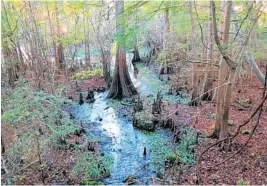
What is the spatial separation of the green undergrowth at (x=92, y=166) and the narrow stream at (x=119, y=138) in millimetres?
164

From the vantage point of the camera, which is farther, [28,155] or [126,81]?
[126,81]

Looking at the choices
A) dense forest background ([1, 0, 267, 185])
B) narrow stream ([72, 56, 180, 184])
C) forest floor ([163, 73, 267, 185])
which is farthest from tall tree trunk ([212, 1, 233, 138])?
narrow stream ([72, 56, 180, 184])

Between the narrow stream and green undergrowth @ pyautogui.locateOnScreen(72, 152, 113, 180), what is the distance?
0.16 metres

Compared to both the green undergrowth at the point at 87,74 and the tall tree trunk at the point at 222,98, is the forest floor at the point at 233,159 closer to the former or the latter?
the tall tree trunk at the point at 222,98

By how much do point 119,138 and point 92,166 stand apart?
7.13ft

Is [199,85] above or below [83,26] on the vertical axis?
→ below

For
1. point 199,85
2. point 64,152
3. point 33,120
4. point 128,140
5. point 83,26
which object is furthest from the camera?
point 83,26

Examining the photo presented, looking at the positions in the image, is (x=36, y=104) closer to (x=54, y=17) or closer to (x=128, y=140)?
(x=128, y=140)

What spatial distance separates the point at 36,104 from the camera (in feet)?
19.9

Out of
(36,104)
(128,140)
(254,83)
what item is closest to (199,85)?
(254,83)

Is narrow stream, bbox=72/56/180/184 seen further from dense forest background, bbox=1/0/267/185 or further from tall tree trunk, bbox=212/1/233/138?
tall tree trunk, bbox=212/1/233/138

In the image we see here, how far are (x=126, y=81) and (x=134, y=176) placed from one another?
22.6 ft

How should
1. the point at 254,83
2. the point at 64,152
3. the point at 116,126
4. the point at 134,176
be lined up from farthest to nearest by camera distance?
the point at 254,83
the point at 116,126
the point at 64,152
the point at 134,176

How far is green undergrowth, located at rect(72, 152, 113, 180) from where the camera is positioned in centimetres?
632
